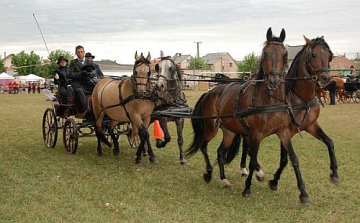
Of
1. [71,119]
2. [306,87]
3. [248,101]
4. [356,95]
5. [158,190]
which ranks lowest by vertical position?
[356,95]

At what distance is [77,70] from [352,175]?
21.7 ft

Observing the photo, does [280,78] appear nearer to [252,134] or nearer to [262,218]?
[252,134]

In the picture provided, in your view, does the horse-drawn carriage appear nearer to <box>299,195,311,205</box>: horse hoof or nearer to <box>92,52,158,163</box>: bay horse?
<box>92,52,158,163</box>: bay horse

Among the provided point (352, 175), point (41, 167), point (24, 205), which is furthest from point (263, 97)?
point (41, 167)

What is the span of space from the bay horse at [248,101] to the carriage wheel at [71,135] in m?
3.35

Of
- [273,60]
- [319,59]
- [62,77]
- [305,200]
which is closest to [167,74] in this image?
[62,77]

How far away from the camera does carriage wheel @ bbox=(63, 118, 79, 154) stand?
34.9ft

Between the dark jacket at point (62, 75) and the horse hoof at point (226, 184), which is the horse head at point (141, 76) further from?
the horse hoof at point (226, 184)

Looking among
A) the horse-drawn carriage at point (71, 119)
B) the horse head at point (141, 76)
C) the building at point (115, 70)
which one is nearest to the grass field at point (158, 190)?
the horse-drawn carriage at point (71, 119)

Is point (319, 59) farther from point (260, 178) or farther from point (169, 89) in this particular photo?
point (169, 89)

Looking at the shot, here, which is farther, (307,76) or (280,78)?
(307,76)

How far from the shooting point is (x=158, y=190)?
24.5ft

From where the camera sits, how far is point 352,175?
8250 mm

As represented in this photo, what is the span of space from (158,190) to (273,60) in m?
2.84
